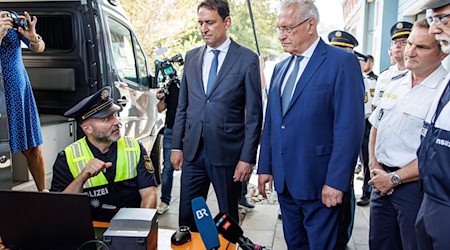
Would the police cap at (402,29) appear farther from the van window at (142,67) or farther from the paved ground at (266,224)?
the van window at (142,67)

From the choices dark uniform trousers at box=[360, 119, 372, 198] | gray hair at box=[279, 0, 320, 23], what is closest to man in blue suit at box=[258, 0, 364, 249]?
gray hair at box=[279, 0, 320, 23]

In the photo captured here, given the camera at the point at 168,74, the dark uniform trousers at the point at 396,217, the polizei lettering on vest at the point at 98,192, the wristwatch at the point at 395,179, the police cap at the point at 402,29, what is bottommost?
the dark uniform trousers at the point at 396,217

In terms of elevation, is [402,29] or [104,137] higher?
[402,29]

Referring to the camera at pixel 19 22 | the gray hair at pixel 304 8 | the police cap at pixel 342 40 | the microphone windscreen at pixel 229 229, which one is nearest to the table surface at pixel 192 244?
the microphone windscreen at pixel 229 229

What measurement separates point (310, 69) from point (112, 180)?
1.25 m

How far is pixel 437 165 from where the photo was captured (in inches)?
59.3

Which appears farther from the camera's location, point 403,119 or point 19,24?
point 19,24

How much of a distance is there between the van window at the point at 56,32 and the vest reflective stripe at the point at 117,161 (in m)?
2.03

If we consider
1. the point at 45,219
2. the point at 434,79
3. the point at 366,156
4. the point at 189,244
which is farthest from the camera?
the point at 366,156

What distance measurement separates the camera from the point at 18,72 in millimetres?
2957

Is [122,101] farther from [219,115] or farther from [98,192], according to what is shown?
[98,192]

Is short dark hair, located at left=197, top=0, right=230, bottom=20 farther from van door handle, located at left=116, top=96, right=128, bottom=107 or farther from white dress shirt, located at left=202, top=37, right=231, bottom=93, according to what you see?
van door handle, located at left=116, top=96, right=128, bottom=107

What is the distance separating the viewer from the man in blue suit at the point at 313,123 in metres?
2.00

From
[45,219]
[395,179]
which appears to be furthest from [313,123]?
[45,219]
